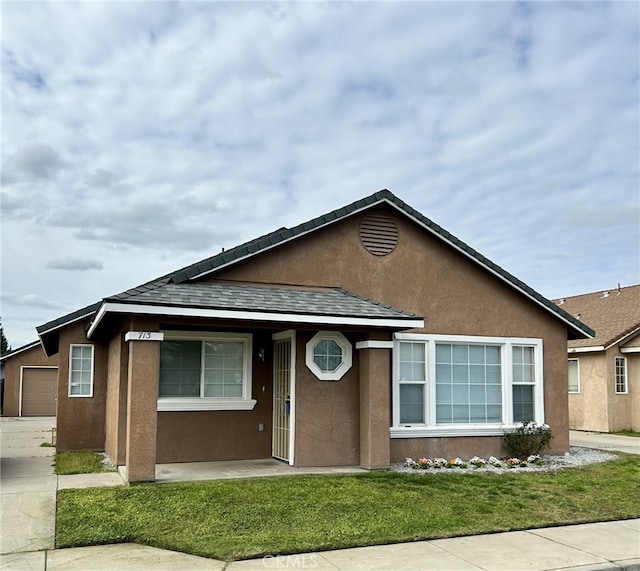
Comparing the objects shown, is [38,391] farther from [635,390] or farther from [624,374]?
[635,390]

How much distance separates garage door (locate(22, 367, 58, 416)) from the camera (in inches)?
1225

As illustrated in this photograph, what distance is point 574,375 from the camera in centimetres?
2327

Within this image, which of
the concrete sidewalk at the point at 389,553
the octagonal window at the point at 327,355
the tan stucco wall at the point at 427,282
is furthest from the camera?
the tan stucco wall at the point at 427,282

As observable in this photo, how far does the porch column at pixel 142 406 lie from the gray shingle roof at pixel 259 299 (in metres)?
0.62

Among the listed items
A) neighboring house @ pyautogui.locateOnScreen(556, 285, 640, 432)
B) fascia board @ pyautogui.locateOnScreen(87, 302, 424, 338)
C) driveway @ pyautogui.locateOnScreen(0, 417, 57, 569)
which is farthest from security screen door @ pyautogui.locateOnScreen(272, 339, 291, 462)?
neighboring house @ pyautogui.locateOnScreen(556, 285, 640, 432)

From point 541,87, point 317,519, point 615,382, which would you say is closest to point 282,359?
point 317,519

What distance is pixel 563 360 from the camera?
48.7 feet

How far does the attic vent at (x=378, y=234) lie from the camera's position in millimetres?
13422

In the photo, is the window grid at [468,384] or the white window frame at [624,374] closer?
the window grid at [468,384]

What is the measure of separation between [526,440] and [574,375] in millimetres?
10617

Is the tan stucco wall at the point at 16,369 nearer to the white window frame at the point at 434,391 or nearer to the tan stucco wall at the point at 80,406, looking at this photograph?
the tan stucco wall at the point at 80,406

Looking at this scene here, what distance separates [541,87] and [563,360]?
5837 millimetres

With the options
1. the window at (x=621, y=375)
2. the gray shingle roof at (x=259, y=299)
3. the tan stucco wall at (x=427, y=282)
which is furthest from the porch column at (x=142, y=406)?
the window at (x=621, y=375)

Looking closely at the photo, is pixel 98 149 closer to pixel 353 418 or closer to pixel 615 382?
pixel 353 418
